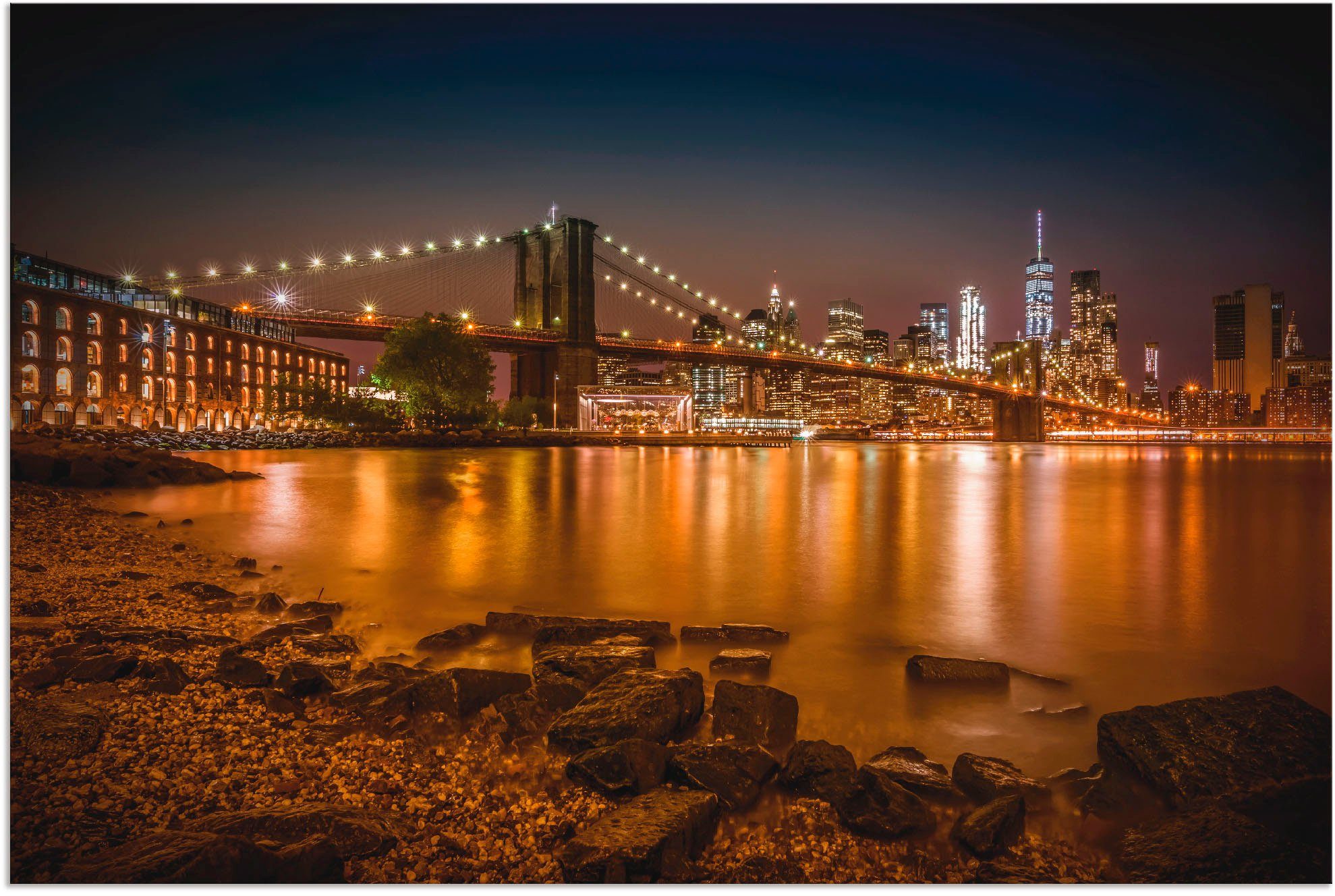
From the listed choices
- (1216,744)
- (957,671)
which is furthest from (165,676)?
(1216,744)

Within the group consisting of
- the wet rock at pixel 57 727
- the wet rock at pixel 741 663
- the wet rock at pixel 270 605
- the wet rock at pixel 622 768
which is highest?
the wet rock at pixel 57 727

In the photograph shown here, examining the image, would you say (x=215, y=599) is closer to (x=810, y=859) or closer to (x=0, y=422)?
(x=0, y=422)

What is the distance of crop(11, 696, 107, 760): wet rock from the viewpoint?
2.98 meters

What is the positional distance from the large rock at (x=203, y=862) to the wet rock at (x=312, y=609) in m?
3.76

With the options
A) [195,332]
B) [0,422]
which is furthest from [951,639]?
[195,332]

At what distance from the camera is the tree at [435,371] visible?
4456 cm

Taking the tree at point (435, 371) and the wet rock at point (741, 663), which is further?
the tree at point (435, 371)

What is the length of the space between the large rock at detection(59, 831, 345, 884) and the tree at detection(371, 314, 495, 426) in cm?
4495

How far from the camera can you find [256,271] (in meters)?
59.4

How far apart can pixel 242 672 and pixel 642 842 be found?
2.82 meters

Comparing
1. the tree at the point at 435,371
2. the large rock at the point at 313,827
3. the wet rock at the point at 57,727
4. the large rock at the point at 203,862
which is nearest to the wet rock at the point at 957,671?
the large rock at the point at 313,827

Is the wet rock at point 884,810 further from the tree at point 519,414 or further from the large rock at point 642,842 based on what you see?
the tree at point 519,414

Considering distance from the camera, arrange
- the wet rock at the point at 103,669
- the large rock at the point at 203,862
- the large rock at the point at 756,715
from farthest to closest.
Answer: the wet rock at the point at 103,669
the large rock at the point at 756,715
the large rock at the point at 203,862

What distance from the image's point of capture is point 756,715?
3701mm
